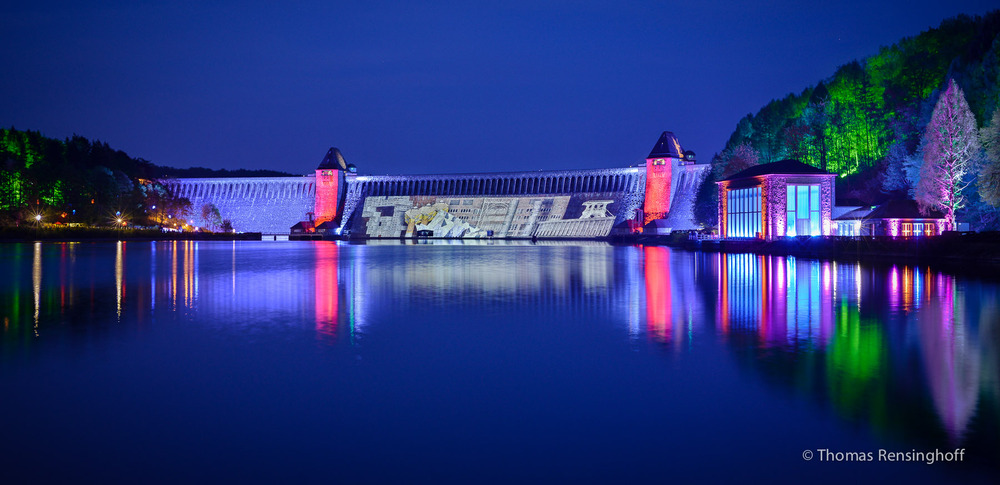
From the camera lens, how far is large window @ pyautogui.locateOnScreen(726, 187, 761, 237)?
157ft

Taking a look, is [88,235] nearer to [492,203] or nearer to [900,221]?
[492,203]

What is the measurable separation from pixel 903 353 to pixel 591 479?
19.1 feet

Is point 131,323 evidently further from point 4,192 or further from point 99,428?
point 4,192

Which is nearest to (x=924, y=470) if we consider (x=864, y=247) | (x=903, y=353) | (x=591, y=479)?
(x=591, y=479)

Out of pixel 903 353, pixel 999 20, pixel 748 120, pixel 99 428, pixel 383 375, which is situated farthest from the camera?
pixel 748 120

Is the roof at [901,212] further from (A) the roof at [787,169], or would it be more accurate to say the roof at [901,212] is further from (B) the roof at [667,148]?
(B) the roof at [667,148]

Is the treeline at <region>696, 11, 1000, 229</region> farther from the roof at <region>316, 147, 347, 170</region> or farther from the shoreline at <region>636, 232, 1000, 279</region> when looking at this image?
the roof at <region>316, 147, 347, 170</region>

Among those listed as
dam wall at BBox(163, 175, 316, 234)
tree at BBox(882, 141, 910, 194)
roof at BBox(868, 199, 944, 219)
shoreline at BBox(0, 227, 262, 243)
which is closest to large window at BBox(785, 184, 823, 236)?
roof at BBox(868, 199, 944, 219)

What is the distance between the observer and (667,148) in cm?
9688

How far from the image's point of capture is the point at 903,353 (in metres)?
8.62

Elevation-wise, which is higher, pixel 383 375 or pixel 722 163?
pixel 722 163

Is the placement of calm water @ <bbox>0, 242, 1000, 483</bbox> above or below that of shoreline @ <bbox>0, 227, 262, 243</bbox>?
below

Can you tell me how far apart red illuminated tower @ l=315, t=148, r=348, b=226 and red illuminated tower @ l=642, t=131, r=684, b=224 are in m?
47.7

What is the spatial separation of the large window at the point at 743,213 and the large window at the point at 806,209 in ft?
7.13
